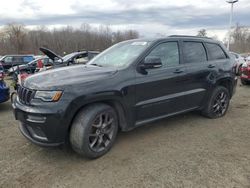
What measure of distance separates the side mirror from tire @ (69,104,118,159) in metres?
0.87

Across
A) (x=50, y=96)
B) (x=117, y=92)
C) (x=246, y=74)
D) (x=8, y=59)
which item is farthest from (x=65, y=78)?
(x=8, y=59)

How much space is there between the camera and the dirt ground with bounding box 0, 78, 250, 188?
3082 mm

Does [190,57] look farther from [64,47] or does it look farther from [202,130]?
[64,47]

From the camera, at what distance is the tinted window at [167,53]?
429 centimetres

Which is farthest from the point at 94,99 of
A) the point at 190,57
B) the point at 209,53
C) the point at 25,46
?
the point at 25,46

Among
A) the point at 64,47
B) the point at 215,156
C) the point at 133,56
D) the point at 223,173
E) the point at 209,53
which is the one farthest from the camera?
the point at 64,47

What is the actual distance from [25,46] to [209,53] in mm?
61031

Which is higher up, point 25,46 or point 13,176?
point 25,46

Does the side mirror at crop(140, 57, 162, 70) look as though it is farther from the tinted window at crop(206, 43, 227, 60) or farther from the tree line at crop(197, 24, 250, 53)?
the tree line at crop(197, 24, 250, 53)

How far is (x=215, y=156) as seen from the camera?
3.68 m

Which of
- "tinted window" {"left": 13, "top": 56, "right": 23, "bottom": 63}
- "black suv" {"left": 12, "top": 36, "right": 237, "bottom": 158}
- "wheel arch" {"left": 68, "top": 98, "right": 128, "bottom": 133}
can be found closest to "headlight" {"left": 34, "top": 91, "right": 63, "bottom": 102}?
"black suv" {"left": 12, "top": 36, "right": 237, "bottom": 158}

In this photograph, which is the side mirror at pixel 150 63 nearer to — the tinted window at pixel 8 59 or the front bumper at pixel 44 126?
the front bumper at pixel 44 126

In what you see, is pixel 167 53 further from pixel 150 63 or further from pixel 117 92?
pixel 117 92

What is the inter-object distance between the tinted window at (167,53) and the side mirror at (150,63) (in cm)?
25
